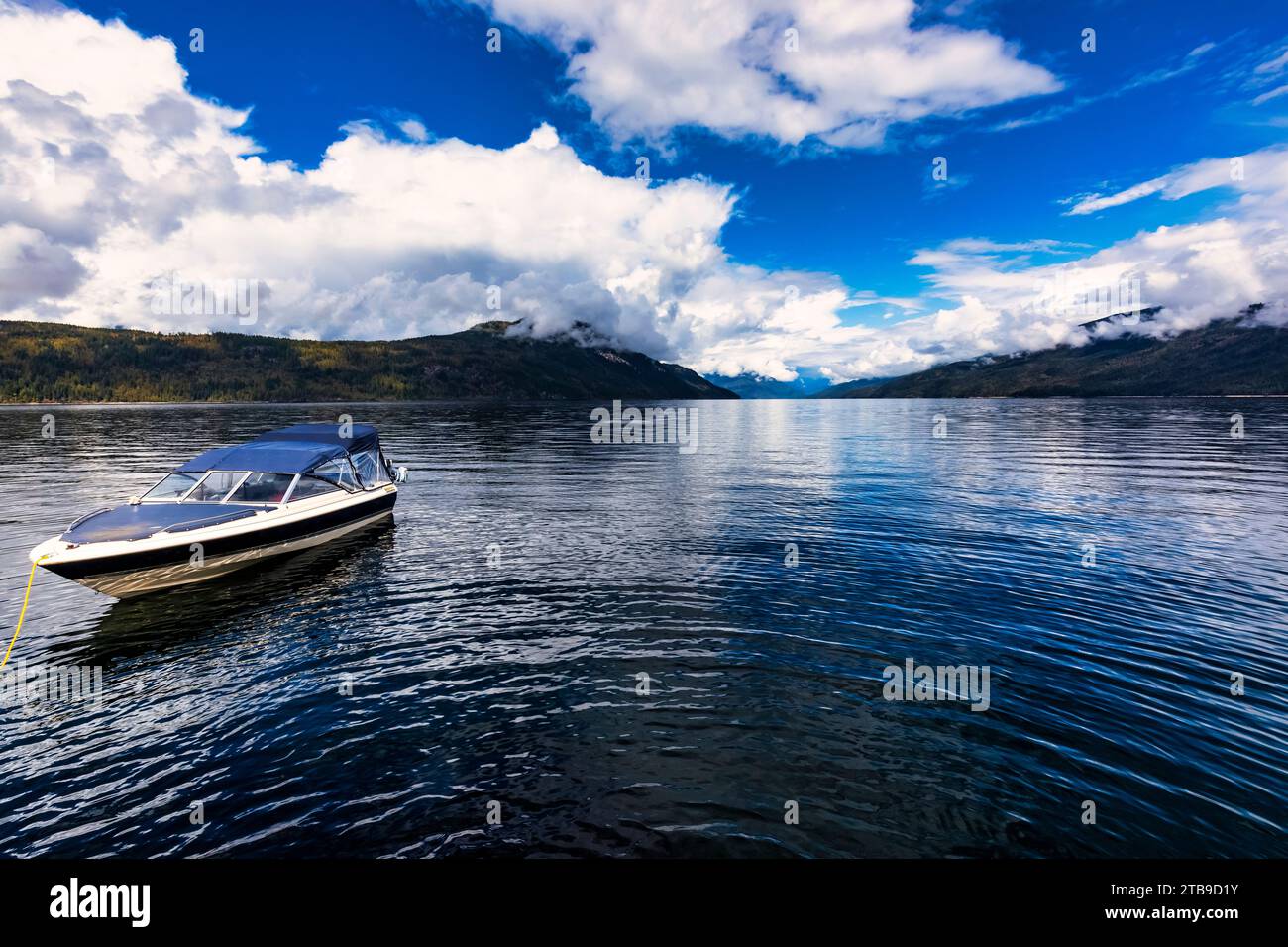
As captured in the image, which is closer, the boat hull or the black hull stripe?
the black hull stripe

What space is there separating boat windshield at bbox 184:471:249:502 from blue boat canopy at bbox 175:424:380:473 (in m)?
0.23

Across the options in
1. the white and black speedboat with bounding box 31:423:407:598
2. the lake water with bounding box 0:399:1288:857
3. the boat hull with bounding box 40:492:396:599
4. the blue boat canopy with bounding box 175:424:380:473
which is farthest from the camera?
the blue boat canopy with bounding box 175:424:380:473

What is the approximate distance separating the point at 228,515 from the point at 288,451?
588cm

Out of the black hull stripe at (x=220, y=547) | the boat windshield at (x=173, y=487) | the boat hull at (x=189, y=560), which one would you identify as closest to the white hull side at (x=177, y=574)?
the boat hull at (x=189, y=560)

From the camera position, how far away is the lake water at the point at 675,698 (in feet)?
29.1

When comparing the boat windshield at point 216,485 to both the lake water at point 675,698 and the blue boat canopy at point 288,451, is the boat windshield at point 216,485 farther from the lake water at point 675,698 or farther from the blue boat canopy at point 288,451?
the lake water at point 675,698

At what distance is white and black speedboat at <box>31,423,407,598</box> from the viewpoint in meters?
17.6

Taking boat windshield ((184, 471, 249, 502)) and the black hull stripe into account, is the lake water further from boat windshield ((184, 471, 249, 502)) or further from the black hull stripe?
boat windshield ((184, 471, 249, 502))

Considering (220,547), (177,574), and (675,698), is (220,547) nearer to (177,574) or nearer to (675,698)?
(177,574)

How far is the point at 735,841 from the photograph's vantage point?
844 centimetres

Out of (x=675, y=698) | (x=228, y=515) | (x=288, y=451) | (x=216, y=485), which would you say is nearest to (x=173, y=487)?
(x=216, y=485)

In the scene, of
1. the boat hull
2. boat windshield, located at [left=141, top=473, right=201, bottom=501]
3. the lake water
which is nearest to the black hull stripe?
the boat hull
